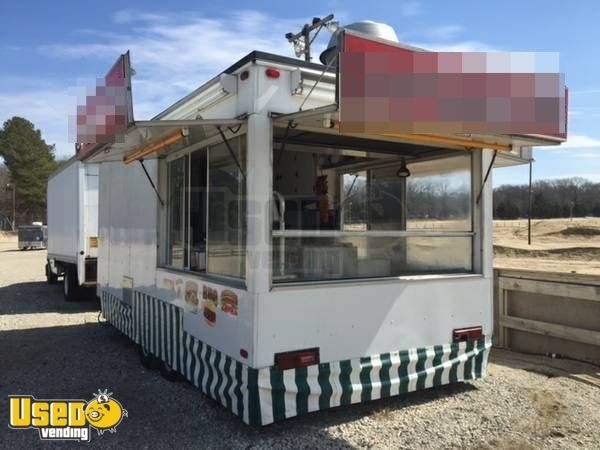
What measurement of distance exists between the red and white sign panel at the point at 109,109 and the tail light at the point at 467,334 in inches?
125

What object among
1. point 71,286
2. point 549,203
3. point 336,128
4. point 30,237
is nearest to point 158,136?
point 336,128

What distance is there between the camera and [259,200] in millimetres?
3678

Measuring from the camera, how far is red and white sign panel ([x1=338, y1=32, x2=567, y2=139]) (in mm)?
3152

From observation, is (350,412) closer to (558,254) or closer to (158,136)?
(158,136)

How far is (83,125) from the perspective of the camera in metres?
4.26

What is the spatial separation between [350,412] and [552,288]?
292cm

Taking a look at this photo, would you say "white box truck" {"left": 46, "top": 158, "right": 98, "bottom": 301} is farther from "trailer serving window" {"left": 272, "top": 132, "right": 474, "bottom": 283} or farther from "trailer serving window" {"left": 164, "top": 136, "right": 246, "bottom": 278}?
"trailer serving window" {"left": 272, "top": 132, "right": 474, "bottom": 283}

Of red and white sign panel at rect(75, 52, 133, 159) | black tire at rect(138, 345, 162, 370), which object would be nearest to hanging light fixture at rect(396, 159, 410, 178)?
red and white sign panel at rect(75, 52, 133, 159)

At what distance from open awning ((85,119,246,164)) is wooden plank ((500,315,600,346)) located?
164 inches

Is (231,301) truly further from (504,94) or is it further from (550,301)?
(550,301)

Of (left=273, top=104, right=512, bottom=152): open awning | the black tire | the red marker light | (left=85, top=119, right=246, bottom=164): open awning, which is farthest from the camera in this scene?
the black tire

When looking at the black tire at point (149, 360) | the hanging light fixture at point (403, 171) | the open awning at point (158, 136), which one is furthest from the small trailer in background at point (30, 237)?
the hanging light fixture at point (403, 171)

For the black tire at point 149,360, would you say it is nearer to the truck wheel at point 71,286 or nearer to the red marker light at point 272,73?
the red marker light at point 272,73

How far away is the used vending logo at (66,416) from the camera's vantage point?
4.03 m
